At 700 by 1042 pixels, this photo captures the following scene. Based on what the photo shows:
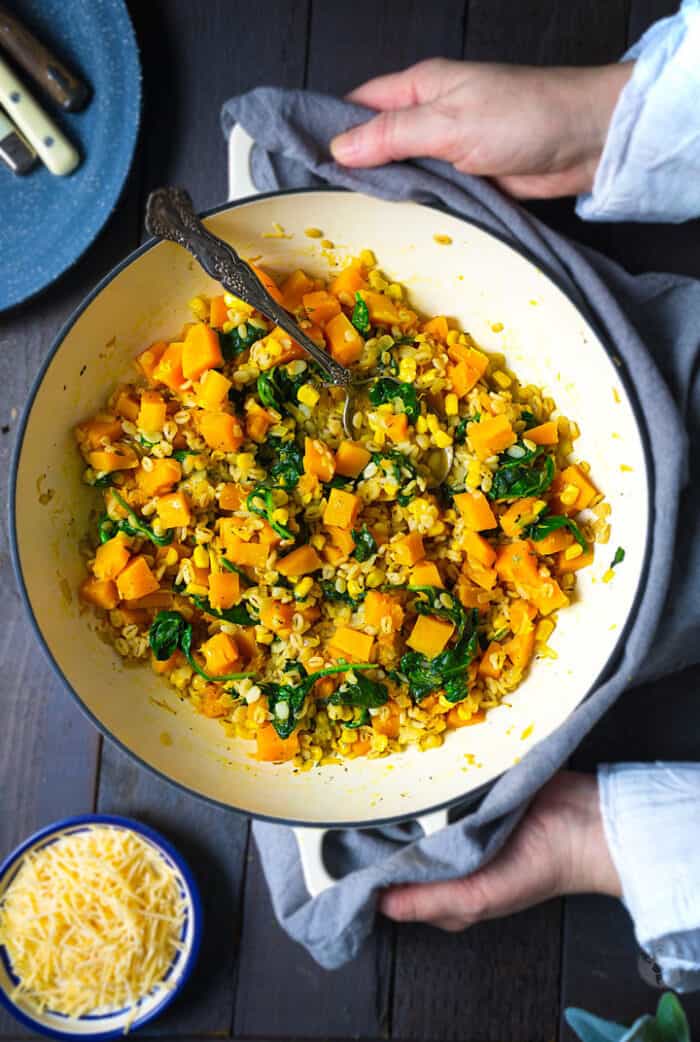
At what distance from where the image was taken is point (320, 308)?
5.61 ft

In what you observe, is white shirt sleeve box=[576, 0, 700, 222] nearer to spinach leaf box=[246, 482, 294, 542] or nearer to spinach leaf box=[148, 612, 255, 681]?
spinach leaf box=[246, 482, 294, 542]

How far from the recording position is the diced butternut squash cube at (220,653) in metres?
1.69

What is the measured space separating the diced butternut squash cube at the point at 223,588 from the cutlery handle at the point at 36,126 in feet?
Result: 2.98

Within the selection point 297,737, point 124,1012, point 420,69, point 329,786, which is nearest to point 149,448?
point 297,737

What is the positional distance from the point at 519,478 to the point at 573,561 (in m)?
0.18

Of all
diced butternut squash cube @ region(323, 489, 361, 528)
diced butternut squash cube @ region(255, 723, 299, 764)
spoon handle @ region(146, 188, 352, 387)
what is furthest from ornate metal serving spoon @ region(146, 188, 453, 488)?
diced butternut squash cube @ region(255, 723, 299, 764)

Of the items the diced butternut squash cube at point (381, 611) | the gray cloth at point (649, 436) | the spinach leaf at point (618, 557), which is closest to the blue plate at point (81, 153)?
the gray cloth at point (649, 436)

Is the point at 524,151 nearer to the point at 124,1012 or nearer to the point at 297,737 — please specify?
the point at 297,737

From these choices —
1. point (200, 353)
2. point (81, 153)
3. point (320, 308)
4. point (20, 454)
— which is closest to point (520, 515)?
point (320, 308)

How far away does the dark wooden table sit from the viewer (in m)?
2.03

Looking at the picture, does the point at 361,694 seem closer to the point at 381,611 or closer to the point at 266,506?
the point at 381,611

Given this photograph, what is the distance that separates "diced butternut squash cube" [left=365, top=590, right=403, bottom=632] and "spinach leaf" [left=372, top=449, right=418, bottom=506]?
0.17 meters

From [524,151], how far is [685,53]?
318 millimetres

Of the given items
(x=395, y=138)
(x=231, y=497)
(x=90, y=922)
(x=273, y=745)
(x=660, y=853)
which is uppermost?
(x=395, y=138)
